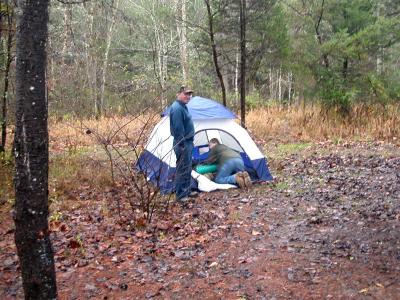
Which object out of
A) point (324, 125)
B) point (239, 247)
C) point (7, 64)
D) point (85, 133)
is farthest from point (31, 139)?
point (324, 125)

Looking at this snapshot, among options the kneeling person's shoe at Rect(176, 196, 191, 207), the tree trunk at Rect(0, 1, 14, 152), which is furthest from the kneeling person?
A: the tree trunk at Rect(0, 1, 14, 152)

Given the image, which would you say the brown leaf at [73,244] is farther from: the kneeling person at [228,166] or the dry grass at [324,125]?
the dry grass at [324,125]

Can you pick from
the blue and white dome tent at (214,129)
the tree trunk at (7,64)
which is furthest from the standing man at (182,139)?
the tree trunk at (7,64)

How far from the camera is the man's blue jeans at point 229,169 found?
8.05 metres

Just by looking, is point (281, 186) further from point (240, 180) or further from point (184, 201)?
point (184, 201)

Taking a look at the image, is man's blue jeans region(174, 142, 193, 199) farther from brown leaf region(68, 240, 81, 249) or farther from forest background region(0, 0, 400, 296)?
brown leaf region(68, 240, 81, 249)

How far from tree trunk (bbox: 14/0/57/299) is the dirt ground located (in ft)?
4.22

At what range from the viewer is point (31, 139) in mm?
2930

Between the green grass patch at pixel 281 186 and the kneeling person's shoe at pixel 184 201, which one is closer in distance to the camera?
the kneeling person's shoe at pixel 184 201

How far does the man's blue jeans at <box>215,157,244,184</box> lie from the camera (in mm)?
8055

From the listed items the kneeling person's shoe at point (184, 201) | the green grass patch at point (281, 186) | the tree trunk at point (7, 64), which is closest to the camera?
the kneeling person's shoe at point (184, 201)

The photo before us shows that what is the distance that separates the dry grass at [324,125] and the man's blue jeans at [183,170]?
6.41 metres

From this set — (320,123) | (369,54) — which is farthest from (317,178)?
(369,54)

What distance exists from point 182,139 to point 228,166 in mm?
1497
